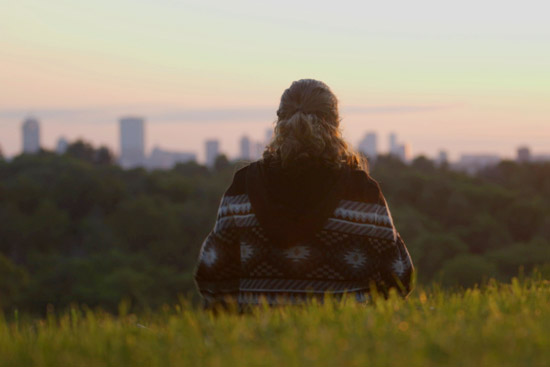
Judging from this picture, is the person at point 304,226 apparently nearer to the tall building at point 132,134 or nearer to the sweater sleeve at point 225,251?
A: the sweater sleeve at point 225,251

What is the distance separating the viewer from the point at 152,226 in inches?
2271

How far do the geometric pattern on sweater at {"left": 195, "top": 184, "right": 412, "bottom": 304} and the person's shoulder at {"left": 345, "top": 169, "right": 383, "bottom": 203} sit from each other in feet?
0.10

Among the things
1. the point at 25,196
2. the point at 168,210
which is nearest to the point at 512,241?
the point at 168,210

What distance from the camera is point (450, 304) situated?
3602 mm

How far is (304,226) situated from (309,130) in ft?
1.79

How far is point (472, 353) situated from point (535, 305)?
1142 millimetres

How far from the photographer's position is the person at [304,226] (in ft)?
14.2

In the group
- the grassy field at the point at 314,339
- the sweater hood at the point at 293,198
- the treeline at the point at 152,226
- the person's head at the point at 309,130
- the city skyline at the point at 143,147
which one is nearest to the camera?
the grassy field at the point at 314,339

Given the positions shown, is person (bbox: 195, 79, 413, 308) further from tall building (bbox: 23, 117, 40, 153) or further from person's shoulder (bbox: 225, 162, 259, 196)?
tall building (bbox: 23, 117, 40, 153)

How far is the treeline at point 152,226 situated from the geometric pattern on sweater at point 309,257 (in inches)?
1616

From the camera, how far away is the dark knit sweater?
4.32 meters

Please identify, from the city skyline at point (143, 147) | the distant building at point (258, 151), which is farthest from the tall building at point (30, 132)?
the distant building at point (258, 151)

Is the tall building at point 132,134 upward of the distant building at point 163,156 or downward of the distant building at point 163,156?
upward

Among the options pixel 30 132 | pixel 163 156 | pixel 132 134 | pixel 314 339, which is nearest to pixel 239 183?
pixel 314 339
